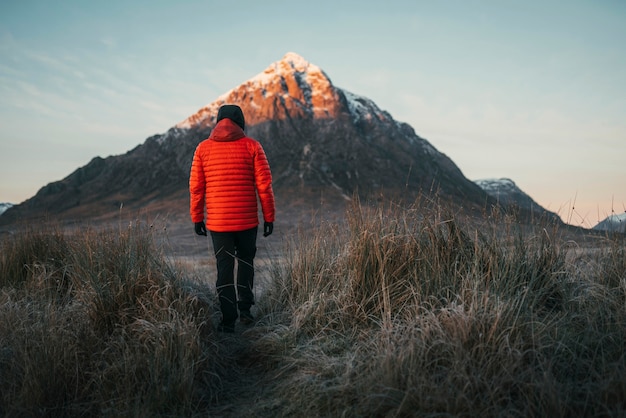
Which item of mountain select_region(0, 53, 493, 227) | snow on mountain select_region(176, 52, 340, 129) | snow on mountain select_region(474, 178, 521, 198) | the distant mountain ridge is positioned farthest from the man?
snow on mountain select_region(474, 178, 521, 198)

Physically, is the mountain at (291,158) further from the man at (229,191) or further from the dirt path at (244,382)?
the dirt path at (244,382)

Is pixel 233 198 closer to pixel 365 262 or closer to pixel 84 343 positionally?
pixel 365 262

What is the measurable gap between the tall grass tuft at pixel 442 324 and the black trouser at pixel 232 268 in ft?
1.10

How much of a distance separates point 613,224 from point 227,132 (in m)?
4.12

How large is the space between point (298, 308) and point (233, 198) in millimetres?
1197

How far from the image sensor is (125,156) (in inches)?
1649

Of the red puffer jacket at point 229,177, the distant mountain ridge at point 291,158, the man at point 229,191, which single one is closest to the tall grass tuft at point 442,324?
Result: the man at point 229,191

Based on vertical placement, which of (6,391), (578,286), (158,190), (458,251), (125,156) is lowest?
(6,391)

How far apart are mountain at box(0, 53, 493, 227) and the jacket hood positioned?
24426 millimetres

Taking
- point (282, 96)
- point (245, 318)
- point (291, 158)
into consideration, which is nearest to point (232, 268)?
point (245, 318)

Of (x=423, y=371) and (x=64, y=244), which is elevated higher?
(x=64, y=244)

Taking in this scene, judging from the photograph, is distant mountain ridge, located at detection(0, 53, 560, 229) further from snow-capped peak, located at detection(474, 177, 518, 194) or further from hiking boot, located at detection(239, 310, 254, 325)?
hiking boot, located at detection(239, 310, 254, 325)

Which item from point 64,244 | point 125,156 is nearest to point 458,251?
point 64,244

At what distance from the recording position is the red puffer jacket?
4.37m
